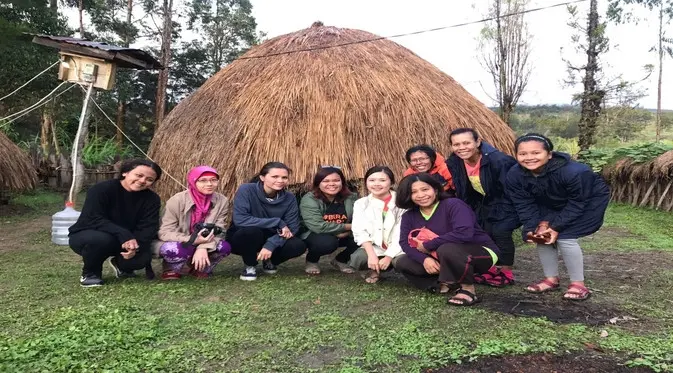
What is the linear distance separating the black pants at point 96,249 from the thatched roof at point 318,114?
1.44 metres

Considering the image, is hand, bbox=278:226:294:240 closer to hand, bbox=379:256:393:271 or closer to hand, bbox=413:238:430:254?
hand, bbox=379:256:393:271

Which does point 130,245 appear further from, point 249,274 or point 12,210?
point 12,210

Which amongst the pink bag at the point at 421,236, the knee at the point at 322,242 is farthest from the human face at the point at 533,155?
the knee at the point at 322,242

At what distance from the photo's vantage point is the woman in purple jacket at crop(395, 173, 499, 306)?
320cm

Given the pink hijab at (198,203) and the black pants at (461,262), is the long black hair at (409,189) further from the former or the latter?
the pink hijab at (198,203)

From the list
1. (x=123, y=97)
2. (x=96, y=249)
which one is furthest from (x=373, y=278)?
(x=123, y=97)

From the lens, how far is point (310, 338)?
99.7 inches

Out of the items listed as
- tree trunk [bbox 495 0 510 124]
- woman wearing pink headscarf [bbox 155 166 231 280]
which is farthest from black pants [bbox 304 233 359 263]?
tree trunk [bbox 495 0 510 124]

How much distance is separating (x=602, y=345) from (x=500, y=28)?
12359 millimetres

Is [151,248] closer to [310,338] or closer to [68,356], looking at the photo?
[68,356]

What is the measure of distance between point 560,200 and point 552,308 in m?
0.78

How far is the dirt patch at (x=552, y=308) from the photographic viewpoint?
9.43 ft

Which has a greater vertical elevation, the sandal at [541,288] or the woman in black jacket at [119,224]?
the woman in black jacket at [119,224]

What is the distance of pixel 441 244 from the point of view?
3270 millimetres
